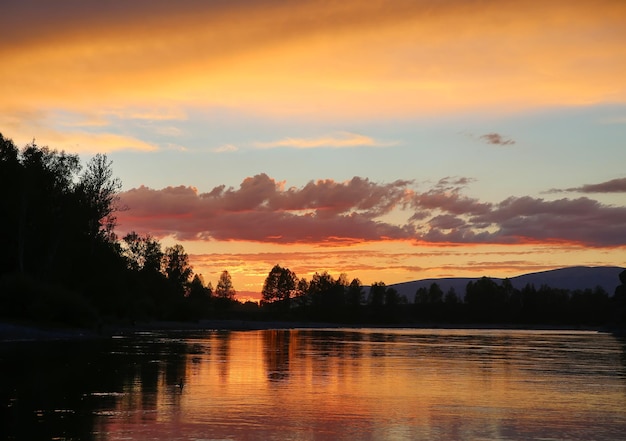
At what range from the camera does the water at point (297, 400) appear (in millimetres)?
24594

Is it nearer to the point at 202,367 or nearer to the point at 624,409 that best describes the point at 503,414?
the point at 624,409

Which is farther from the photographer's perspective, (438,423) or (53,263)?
(53,263)

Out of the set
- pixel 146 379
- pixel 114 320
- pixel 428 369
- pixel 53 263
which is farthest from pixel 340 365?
pixel 114 320

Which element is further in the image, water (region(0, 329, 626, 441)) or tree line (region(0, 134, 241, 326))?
tree line (region(0, 134, 241, 326))

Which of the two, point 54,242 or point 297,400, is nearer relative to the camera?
point 297,400

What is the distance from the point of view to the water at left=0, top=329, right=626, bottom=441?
2459cm

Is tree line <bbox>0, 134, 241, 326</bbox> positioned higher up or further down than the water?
higher up

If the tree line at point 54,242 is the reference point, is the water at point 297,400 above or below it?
below

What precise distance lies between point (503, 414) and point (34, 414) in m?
Answer: 17.6

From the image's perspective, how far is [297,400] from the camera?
32.7 meters

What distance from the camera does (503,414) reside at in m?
30.0

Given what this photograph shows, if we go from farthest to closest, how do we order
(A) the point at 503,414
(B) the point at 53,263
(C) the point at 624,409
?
1. (B) the point at 53,263
2. (C) the point at 624,409
3. (A) the point at 503,414

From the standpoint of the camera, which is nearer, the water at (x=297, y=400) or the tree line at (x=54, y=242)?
the water at (x=297, y=400)

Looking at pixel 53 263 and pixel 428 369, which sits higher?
pixel 53 263
